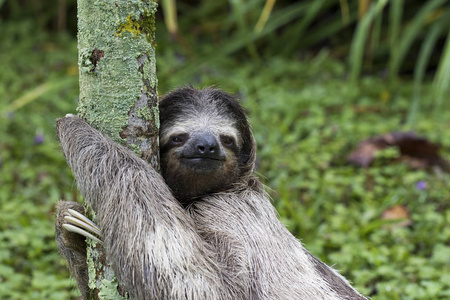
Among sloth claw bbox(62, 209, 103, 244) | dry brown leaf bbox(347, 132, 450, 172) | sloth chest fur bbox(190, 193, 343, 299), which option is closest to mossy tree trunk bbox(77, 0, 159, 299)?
sloth claw bbox(62, 209, 103, 244)

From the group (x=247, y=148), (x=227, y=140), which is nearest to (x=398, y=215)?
(x=247, y=148)

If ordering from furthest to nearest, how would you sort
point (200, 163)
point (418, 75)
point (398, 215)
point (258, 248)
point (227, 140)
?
point (418, 75) → point (398, 215) → point (227, 140) → point (200, 163) → point (258, 248)

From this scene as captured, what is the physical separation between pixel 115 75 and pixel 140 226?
1000 mm

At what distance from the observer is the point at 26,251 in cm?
596

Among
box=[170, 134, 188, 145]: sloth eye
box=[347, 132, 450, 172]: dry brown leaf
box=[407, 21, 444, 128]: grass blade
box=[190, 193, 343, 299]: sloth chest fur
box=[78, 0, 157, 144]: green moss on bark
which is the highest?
box=[407, 21, 444, 128]: grass blade

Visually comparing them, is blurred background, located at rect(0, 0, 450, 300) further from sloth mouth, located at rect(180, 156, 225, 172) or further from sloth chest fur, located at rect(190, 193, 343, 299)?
sloth chest fur, located at rect(190, 193, 343, 299)

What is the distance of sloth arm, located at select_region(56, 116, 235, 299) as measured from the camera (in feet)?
11.1

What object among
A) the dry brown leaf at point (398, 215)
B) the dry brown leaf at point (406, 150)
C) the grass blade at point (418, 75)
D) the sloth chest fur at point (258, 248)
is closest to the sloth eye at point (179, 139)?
the sloth chest fur at point (258, 248)

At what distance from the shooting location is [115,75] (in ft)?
11.9

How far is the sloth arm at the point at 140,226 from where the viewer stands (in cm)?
338

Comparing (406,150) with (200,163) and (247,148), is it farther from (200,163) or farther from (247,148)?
(200,163)

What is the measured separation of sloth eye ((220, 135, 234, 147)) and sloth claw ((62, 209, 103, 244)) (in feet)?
4.34

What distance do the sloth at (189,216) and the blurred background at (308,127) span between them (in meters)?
0.93

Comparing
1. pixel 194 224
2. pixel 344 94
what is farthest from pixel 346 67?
pixel 194 224
